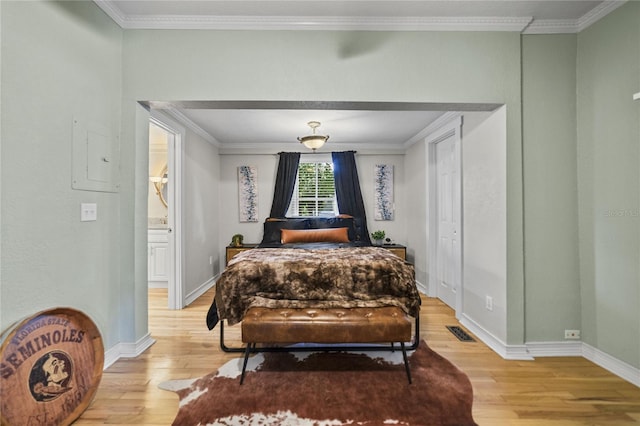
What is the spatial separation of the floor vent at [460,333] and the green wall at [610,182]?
0.84 m

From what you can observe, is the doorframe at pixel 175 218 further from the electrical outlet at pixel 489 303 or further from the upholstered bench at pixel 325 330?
the electrical outlet at pixel 489 303

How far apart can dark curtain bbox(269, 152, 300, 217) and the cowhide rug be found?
2853 millimetres

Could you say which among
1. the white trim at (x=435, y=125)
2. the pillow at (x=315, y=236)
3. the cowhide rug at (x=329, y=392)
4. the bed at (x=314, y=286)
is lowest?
the cowhide rug at (x=329, y=392)

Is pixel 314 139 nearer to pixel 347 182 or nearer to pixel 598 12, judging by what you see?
pixel 347 182

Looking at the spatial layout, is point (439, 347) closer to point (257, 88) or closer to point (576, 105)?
point (576, 105)

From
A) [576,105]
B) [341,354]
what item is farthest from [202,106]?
[576,105]

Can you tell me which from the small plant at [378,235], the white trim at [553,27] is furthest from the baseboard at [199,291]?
the white trim at [553,27]

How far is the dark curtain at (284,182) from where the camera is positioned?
4.80 metres

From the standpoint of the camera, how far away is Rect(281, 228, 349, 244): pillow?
4.01 m

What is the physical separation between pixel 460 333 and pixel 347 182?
289 centimetres

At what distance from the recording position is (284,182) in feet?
15.8

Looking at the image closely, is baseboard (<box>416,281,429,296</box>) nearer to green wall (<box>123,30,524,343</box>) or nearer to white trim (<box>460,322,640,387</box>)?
white trim (<box>460,322,640,387</box>)

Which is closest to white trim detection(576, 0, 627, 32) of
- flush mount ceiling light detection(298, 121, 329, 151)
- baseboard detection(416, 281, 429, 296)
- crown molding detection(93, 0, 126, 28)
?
flush mount ceiling light detection(298, 121, 329, 151)

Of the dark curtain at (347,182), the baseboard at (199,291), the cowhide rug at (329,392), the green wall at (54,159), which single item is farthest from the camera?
the dark curtain at (347,182)
